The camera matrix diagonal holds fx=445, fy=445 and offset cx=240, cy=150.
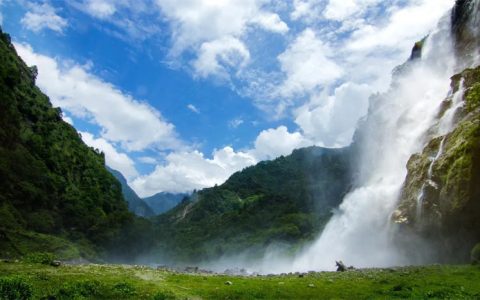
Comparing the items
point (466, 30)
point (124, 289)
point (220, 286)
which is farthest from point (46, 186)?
point (466, 30)

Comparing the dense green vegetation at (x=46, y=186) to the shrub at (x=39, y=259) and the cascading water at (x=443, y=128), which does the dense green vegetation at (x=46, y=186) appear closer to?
the shrub at (x=39, y=259)

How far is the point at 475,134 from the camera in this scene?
145 feet

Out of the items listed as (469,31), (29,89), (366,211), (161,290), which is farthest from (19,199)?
(469,31)

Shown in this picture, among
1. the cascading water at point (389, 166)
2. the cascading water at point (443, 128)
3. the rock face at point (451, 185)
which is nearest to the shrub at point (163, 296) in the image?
the rock face at point (451, 185)

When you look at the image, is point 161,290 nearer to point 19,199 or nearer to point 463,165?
point 463,165

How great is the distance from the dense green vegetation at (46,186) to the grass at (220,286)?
37.7 metres

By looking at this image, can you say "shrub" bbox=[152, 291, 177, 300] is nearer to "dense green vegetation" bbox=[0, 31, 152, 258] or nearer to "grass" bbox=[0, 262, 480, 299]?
"grass" bbox=[0, 262, 480, 299]

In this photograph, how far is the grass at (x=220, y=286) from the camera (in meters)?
23.9

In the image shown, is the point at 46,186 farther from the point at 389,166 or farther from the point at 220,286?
the point at 220,286

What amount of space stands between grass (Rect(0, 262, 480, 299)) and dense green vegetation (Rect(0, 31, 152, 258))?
124ft

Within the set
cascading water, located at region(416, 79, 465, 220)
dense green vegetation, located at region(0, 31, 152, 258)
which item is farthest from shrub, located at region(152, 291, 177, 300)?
dense green vegetation, located at region(0, 31, 152, 258)

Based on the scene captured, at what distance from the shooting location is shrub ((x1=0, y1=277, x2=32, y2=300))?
20.6m

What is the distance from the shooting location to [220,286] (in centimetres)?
2953

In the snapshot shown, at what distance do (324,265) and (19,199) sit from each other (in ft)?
196
